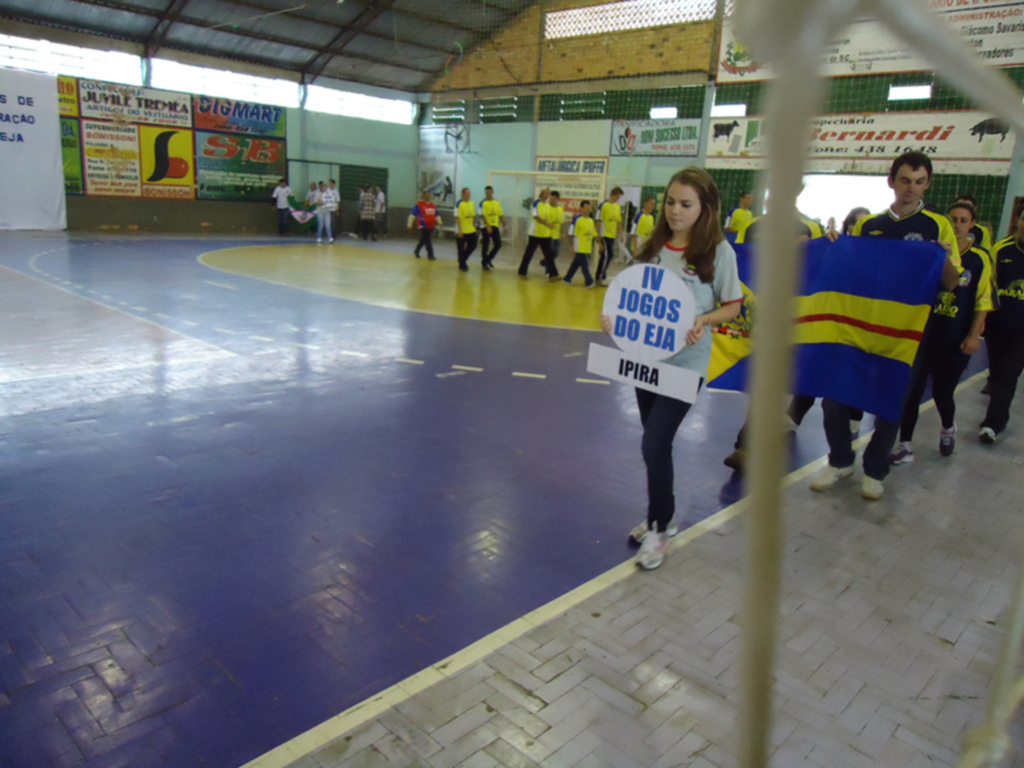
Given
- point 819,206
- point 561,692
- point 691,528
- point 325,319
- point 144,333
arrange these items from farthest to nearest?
point 819,206 → point 325,319 → point 144,333 → point 691,528 → point 561,692

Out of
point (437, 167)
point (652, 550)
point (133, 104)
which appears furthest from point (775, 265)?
point (437, 167)

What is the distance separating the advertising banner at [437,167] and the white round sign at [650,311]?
978 inches

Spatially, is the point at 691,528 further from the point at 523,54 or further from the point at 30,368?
the point at 523,54

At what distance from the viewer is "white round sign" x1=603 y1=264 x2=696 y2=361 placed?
121 inches

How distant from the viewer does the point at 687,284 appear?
3.09 meters

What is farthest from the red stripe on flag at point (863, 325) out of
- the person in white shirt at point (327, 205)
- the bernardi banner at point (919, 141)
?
the person in white shirt at point (327, 205)

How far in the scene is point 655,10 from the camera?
19.7 meters

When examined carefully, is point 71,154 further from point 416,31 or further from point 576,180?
point 576,180

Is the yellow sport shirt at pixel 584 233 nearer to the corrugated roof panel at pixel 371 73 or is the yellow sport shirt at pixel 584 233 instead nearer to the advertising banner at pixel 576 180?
the advertising banner at pixel 576 180

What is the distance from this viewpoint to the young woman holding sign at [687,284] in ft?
10.1

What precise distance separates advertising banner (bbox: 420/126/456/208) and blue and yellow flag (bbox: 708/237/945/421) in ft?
78.3

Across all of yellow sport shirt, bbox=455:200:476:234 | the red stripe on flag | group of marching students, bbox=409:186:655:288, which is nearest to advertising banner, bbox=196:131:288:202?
group of marching students, bbox=409:186:655:288

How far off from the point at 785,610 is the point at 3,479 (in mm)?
4290

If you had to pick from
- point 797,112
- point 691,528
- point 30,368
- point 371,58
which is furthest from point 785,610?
point 371,58
